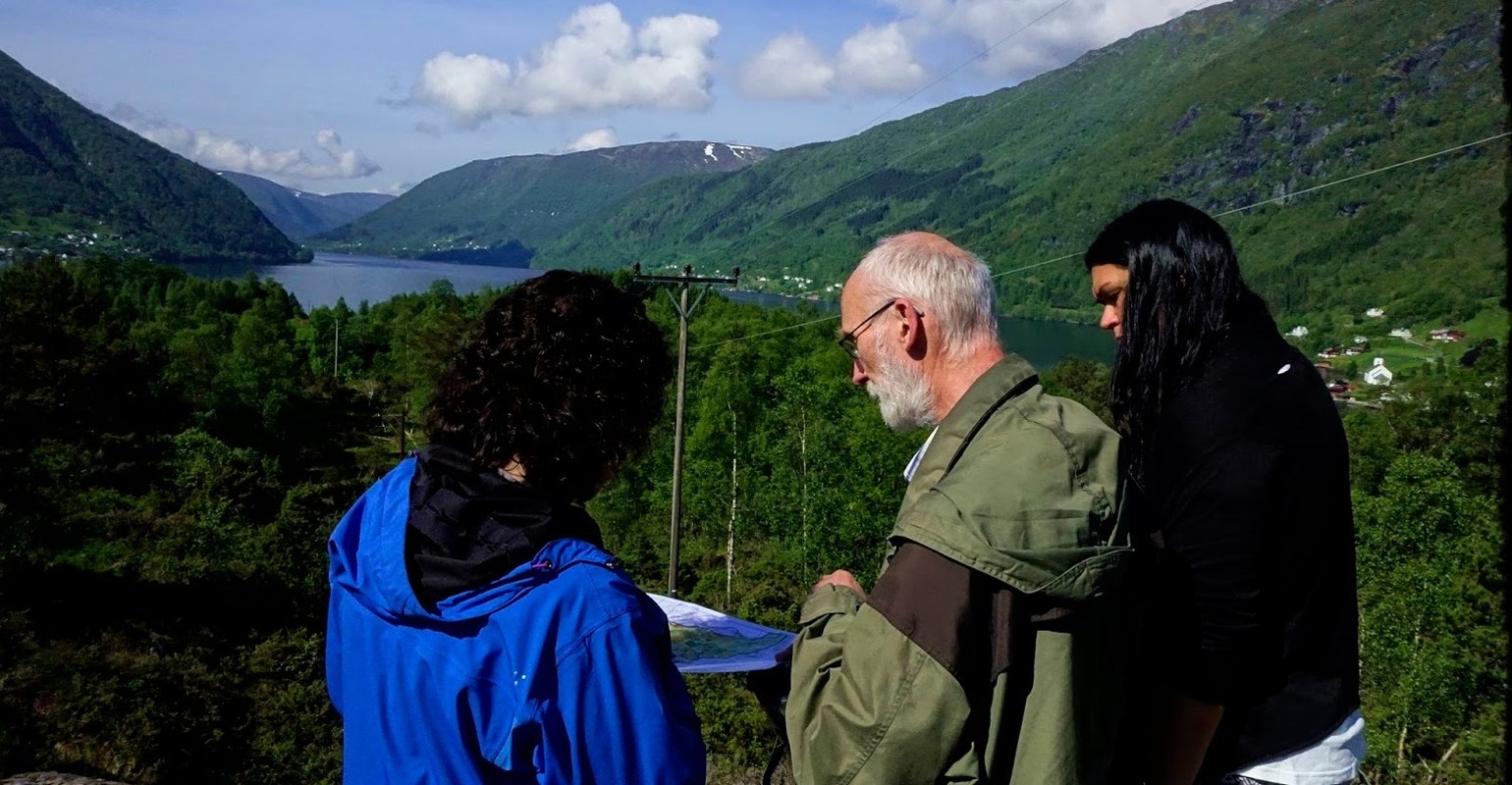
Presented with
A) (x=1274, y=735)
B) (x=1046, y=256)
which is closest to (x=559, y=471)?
(x=1274, y=735)

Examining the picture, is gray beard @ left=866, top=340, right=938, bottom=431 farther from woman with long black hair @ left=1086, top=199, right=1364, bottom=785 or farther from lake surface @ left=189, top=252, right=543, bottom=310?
lake surface @ left=189, top=252, right=543, bottom=310

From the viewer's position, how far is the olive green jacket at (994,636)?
1.66 m

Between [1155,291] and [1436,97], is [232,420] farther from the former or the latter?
[1436,97]

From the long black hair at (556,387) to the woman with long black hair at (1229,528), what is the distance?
0.97 m

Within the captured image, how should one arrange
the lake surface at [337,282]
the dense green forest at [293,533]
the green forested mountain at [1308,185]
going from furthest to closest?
the lake surface at [337,282]
the green forested mountain at [1308,185]
the dense green forest at [293,533]

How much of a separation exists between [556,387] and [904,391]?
79 cm

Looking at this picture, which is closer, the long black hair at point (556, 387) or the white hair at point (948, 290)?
the long black hair at point (556, 387)

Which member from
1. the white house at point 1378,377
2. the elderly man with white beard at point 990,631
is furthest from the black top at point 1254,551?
the white house at point 1378,377

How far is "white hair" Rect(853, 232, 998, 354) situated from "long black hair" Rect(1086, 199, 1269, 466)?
1.25ft

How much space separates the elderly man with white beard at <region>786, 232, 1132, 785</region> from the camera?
1663 millimetres

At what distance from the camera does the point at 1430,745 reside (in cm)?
2130

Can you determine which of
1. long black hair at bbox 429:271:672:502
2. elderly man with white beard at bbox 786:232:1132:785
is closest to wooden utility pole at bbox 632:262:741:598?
long black hair at bbox 429:271:672:502

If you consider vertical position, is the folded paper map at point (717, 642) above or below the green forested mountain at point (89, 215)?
below

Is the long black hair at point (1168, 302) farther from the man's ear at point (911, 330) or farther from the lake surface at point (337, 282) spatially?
the lake surface at point (337, 282)
